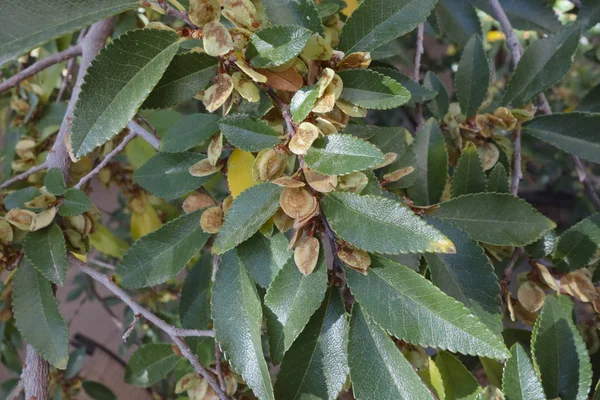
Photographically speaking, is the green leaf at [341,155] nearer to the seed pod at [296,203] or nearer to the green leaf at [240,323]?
the seed pod at [296,203]

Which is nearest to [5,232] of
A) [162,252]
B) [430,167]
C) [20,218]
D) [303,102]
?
[20,218]

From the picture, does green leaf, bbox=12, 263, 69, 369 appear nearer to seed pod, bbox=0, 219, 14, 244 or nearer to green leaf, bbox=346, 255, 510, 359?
A: seed pod, bbox=0, 219, 14, 244

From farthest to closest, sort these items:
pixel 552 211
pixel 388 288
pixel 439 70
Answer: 1. pixel 552 211
2. pixel 439 70
3. pixel 388 288

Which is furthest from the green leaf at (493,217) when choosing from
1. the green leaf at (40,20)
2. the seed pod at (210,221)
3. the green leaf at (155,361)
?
the green leaf at (155,361)

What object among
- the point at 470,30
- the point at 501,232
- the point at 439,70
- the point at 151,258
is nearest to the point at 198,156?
the point at 151,258

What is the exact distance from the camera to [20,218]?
0.54 metres

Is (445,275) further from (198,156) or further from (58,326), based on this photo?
(58,326)

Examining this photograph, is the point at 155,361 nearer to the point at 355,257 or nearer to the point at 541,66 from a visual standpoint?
the point at 355,257

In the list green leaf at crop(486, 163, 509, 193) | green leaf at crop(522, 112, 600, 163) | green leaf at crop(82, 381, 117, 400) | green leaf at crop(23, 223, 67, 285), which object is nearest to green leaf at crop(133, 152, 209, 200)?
green leaf at crop(23, 223, 67, 285)

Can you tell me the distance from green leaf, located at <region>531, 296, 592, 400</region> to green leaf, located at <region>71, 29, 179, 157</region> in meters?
0.46

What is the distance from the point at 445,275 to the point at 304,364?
0.18 m

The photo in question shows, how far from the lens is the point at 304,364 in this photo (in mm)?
468

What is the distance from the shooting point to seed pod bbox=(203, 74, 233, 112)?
405 mm

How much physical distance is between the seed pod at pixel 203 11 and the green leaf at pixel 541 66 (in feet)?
1.49
